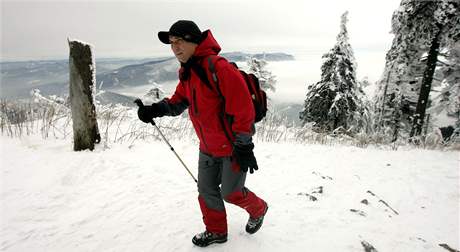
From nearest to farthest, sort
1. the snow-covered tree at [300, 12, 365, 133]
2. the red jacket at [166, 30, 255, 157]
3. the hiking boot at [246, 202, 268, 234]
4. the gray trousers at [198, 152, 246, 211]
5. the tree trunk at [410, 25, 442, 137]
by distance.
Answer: the red jacket at [166, 30, 255, 157] < the gray trousers at [198, 152, 246, 211] < the hiking boot at [246, 202, 268, 234] < the tree trunk at [410, 25, 442, 137] < the snow-covered tree at [300, 12, 365, 133]

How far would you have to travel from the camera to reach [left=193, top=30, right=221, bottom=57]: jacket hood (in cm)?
241

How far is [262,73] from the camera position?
95.7 feet

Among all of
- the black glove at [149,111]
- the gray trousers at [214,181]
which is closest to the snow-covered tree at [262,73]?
the black glove at [149,111]

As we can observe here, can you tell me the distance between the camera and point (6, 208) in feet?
10.4

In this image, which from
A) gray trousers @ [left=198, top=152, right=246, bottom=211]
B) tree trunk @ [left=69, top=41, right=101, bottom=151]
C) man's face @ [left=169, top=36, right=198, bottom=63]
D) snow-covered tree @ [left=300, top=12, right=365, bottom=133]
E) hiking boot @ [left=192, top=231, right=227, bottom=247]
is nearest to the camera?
man's face @ [left=169, top=36, right=198, bottom=63]

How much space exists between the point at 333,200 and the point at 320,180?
27.7 inches

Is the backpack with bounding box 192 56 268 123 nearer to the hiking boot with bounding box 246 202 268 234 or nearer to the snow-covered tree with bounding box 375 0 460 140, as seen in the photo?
the hiking boot with bounding box 246 202 268 234

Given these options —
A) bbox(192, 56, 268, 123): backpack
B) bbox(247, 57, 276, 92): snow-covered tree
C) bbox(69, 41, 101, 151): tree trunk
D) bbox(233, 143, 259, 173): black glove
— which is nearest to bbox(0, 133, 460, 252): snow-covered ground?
bbox(69, 41, 101, 151): tree trunk

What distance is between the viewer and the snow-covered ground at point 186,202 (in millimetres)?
2795

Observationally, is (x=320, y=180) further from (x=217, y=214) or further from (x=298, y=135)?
(x=298, y=135)

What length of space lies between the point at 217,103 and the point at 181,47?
0.56 m

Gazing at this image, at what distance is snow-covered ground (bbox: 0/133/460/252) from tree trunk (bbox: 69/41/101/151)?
0.87 feet

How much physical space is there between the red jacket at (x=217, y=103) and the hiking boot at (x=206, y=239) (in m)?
0.78

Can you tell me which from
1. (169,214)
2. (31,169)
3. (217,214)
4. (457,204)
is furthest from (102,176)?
(457,204)
